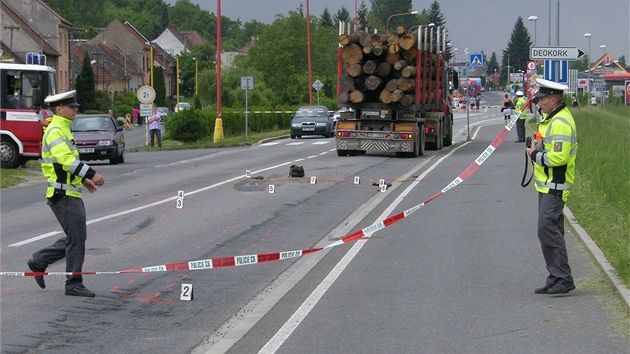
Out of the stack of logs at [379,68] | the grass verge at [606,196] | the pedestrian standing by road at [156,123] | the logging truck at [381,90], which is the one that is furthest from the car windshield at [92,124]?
the grass verge at [606,196]

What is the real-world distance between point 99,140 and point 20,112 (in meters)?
3.87

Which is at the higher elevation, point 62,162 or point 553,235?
point 62,162

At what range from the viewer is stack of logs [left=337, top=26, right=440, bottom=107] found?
2875 cm

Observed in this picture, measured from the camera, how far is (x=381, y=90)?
2916 centimetres

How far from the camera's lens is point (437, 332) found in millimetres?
7355

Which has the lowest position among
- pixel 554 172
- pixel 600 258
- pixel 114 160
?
pixel 114 160

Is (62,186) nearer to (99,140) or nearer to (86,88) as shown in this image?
(99,140)

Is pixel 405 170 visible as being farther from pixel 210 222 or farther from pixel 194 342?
pixel 194 342

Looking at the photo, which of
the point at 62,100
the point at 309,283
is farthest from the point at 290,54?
the point at 62,100

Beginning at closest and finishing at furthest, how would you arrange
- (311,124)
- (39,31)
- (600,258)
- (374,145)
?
(600,258)
(374,145)
(311,124)
(39,31)

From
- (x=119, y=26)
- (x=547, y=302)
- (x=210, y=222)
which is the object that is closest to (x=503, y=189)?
(x=210, y=222)

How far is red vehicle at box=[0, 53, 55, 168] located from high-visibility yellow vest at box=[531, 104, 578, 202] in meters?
19.5

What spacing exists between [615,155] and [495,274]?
11.6 meters

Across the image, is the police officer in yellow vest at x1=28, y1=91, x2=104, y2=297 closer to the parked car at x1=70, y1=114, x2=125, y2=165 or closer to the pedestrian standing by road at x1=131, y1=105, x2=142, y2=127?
the parked car at x1=70, y1=114, x2=125, y2=165
